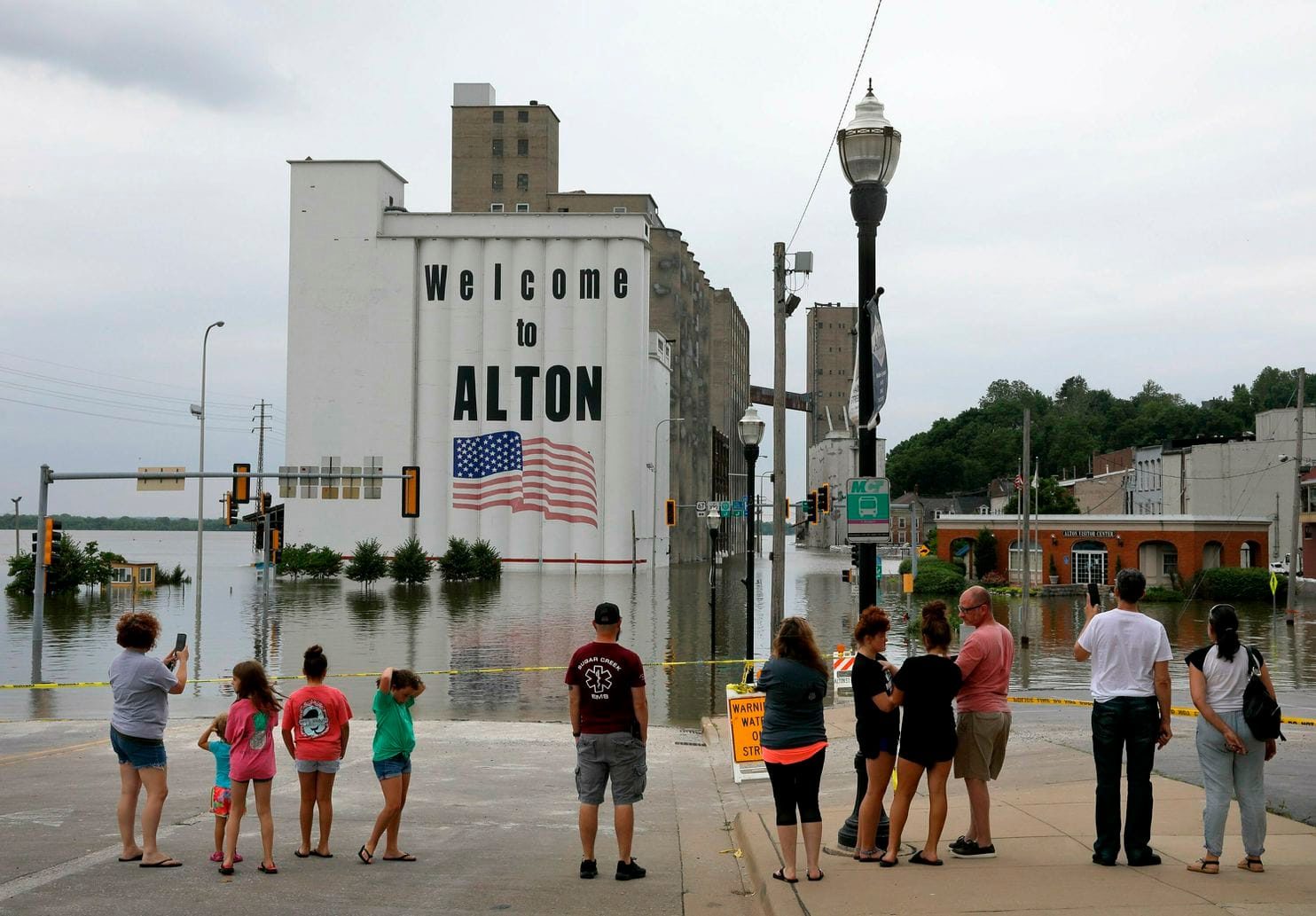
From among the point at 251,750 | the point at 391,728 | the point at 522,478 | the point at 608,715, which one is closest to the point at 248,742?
the point at 251,750

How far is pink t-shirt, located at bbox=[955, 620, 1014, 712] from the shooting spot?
298 inches

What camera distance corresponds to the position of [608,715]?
7746mm

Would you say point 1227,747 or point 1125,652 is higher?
point 1125,652

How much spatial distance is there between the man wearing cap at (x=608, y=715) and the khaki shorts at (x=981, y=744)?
80.4 inches

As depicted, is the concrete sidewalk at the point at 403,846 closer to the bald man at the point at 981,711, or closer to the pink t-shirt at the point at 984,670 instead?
the bald man at the point at 981,711

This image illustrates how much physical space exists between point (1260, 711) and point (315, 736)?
6127 millimetres

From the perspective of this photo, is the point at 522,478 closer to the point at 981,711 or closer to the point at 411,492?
the point at 411,492

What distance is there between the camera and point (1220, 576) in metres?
62.0

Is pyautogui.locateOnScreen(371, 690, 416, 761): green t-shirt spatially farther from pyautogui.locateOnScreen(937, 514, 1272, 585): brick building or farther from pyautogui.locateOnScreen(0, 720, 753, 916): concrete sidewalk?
pyautogui.locateOnScreen(937, 514, 1272, 585): brick building

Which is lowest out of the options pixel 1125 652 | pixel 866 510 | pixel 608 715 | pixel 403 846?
pixel 403 846

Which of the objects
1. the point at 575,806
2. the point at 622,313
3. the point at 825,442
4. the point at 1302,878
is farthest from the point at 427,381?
the point at 825,442

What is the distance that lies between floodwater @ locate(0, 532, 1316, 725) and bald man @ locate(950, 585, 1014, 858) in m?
11.4

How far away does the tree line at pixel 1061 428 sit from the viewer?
13638 cm

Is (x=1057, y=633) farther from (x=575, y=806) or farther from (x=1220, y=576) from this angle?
(x=575, y=806)
